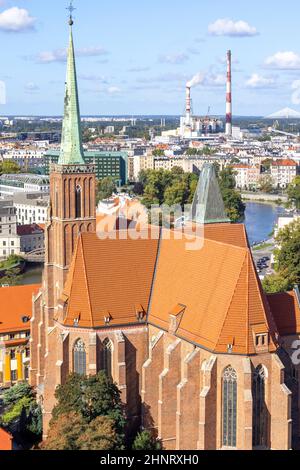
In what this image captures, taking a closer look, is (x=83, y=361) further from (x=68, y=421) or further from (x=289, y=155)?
(x=289, y=155)

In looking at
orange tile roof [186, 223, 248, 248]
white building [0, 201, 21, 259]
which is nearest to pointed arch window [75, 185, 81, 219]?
orange tile roof [186, 223, 248, 248]

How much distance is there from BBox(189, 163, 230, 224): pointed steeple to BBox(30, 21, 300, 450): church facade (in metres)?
3.75

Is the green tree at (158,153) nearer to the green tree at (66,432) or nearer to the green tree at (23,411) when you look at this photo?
the green tree at (23,411)

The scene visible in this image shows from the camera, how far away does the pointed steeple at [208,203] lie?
40562 millimetres

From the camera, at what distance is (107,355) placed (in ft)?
106

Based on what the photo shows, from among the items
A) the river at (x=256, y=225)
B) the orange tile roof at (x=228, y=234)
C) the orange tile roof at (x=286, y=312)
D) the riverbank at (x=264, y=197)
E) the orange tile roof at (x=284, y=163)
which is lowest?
the river at (x=256, y=225)

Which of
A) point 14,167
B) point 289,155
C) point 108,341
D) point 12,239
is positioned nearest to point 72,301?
point 108,341

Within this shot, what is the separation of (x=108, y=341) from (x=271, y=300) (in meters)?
7.40

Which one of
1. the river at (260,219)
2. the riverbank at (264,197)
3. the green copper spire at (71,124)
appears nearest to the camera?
the green copper spire at (71,124)

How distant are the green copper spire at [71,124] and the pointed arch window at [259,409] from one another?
13.8 m

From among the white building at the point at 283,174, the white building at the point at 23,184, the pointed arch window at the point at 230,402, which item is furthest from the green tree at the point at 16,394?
the white building at the point at 283,174

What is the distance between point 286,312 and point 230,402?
596cm

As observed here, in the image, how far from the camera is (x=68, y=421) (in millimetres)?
27547

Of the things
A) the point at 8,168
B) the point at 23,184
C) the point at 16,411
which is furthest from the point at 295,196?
the point at 16,411
